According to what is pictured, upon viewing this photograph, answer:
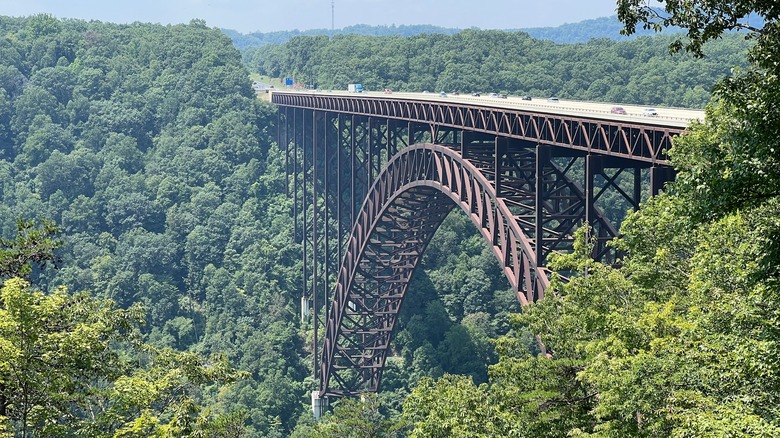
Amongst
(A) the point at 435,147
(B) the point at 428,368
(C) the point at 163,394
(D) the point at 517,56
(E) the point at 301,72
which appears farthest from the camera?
(E) the point at 301,72

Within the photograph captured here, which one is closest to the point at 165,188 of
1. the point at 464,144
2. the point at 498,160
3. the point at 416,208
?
the point at 416,208

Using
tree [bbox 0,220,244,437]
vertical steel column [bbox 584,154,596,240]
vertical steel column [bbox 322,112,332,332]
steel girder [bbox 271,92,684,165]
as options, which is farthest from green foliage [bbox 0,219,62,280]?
vertical steel column [bbox 322,112,332,332]

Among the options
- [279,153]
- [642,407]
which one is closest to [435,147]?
[642,407]

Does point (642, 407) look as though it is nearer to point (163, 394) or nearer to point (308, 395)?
point (163, 394)

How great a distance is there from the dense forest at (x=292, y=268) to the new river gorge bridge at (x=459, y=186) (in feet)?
11.6

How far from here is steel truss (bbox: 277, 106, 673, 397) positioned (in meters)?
34.2

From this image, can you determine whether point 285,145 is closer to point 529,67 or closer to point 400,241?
point 529,67

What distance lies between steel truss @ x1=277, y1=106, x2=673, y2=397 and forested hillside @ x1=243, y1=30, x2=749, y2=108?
2035 cm

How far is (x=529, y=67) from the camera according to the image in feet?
368

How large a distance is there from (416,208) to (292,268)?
31.5 m

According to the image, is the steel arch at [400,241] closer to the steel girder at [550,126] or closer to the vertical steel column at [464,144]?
the vertical steel column at [464,144]

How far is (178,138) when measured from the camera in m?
108

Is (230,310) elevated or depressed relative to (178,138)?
depressed

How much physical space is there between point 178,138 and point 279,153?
517 inches
